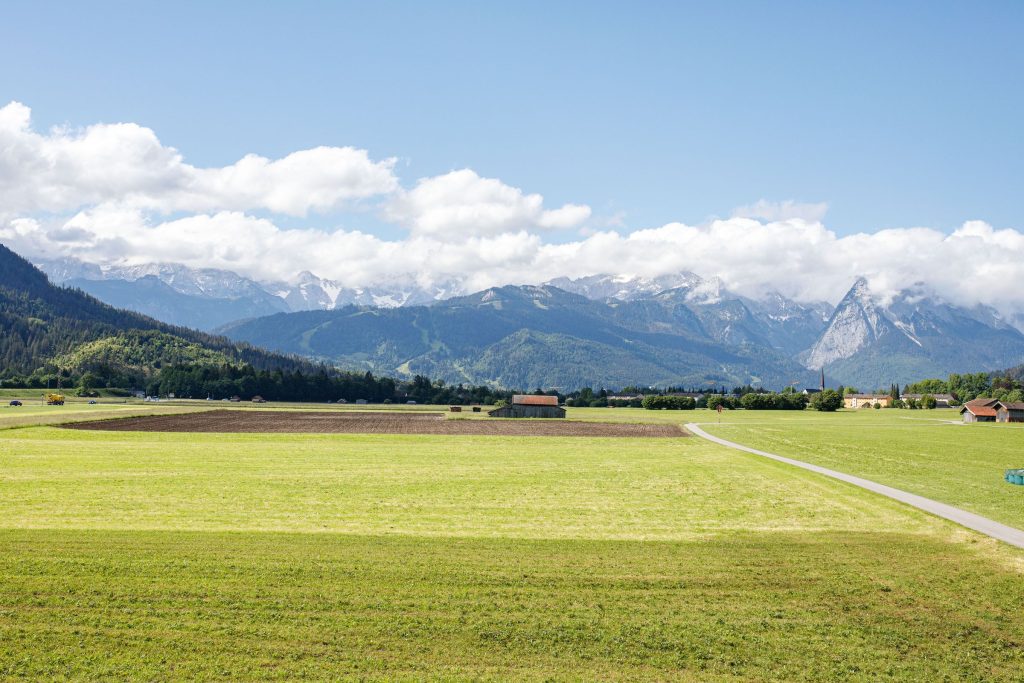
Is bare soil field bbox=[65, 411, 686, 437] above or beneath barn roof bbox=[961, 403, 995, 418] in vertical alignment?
beneath

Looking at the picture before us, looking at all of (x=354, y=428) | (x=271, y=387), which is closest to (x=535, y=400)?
(x=354, y=428)

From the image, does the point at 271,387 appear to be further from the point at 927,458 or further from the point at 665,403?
the point at 927,458

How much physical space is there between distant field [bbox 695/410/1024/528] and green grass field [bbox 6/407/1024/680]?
4453mm

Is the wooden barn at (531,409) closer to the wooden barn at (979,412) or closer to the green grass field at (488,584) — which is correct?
the wooden barn at (979,412)

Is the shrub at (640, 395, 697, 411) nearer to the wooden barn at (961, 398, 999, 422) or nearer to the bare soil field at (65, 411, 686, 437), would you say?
the wooden barn at (961, 398, 999, 422)

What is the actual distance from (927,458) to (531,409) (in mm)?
80698

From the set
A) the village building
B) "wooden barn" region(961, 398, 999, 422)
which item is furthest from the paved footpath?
the village building

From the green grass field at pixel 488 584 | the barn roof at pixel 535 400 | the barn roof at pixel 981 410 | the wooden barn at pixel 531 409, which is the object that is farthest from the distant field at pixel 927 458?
the barn roof at pixel 535 400

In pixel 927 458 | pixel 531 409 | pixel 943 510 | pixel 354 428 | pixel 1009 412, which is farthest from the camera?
pixel 531 409

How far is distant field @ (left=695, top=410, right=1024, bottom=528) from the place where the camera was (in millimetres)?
35884

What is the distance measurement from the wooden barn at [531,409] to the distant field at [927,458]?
137ft

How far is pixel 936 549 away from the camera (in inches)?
978

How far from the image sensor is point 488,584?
20062mm

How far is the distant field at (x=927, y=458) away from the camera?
3588cm
